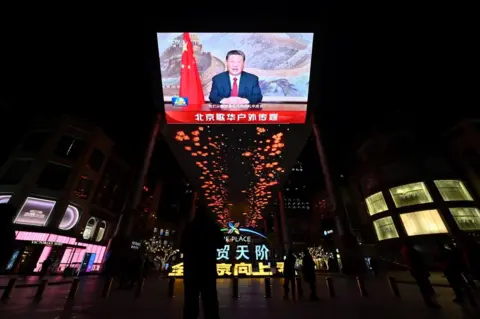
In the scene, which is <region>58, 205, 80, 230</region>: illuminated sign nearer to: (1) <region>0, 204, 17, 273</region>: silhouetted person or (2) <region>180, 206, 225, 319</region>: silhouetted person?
(1) <region>0, 204, 17, 273</region>: silhouetted person

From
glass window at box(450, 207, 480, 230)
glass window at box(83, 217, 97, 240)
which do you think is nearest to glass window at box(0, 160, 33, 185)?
glass window at box(83, 217, 97, 240)

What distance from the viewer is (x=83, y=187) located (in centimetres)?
2258

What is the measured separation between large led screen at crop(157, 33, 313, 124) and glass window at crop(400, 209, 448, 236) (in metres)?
24.1

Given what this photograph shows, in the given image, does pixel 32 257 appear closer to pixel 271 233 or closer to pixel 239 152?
pixel 239 152

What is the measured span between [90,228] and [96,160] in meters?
7.40

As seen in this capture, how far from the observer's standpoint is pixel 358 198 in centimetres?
3294

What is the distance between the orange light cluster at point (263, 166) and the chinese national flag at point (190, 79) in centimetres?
528

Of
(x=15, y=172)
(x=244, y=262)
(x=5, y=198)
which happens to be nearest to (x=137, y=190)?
(x=244, y=262)

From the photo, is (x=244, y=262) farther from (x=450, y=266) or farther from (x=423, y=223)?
(x=423, y=223)

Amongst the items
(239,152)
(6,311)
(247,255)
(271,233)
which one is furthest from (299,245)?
(6,311)

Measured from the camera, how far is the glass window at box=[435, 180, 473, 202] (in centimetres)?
2380

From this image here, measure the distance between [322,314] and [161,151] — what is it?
20658 mm

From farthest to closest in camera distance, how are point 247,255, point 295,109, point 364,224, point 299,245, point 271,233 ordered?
point 271,233 → point 299,245 → point 364,224 → point 247,255 → point 295,109
